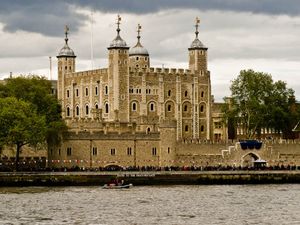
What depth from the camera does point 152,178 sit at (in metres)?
99.7

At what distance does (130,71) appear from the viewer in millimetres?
139125

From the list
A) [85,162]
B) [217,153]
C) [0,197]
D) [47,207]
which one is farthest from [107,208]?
[217,153]

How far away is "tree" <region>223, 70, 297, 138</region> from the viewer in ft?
447

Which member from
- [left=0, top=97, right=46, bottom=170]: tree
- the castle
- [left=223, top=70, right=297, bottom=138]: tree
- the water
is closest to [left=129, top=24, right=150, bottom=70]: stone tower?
the castle

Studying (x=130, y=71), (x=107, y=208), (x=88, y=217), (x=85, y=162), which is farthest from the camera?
(x=130, y=71)

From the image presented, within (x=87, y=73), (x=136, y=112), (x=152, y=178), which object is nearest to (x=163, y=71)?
(x=136, y=112)

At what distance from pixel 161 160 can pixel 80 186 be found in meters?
19.2

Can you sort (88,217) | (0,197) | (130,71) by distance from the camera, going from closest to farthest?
(88,217) < (0,197) < (130,71)

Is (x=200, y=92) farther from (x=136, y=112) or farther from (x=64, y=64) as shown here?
(x=64, y=64)

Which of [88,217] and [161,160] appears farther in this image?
[161,160]

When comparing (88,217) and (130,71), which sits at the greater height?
(130,71)

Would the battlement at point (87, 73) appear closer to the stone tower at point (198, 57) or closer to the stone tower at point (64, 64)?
the stone tower at point (64, 64)

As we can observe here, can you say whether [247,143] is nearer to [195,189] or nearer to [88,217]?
[195,189]

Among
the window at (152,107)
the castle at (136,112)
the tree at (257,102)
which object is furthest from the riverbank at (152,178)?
the window at (152,107)
